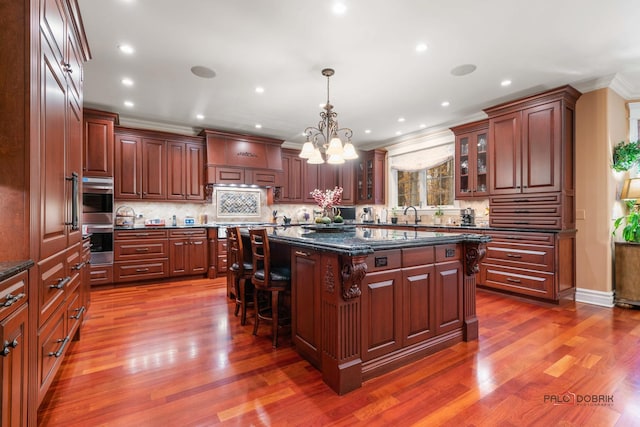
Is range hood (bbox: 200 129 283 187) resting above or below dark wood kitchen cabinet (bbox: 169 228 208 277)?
above

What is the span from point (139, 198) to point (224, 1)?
3.94m

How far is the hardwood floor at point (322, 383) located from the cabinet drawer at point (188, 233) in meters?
2.14

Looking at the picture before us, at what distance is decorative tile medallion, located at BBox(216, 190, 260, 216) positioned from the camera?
6.19 meters

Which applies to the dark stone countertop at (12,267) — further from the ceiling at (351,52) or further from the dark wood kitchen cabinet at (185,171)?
the dark wood kitchen cabinet at (185,171)

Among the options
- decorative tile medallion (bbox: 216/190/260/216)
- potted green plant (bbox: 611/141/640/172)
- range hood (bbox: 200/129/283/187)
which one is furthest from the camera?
decorative tile medallion (bbox: 216/190/260/216)

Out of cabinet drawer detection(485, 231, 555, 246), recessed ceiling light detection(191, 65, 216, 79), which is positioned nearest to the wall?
cabinet drawer detection(485, 231, 555, 246)

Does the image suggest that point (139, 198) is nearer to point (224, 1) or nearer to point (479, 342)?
point (224, 1)

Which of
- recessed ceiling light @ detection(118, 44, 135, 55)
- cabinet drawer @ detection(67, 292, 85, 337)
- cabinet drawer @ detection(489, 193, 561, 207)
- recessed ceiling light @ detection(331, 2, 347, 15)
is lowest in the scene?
cabinet drawer @ detection(67, 292, 85, 337)

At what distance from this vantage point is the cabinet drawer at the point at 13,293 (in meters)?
1.07

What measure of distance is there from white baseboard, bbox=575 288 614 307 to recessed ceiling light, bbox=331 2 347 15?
435 cm

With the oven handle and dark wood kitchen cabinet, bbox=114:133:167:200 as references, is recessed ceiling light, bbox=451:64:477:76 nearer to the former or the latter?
dark wood kitchen cabinet, bbox=114:133:167:200

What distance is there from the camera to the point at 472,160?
4918 millimetres

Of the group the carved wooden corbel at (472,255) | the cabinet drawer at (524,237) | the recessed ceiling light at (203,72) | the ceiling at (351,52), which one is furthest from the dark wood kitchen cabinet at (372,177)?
the carved wooden corbel at (472,255)

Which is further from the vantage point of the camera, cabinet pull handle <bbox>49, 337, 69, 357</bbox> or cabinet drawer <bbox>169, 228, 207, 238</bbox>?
cabinet drawer <bbox>169, 228, 207, 238</bbox>
